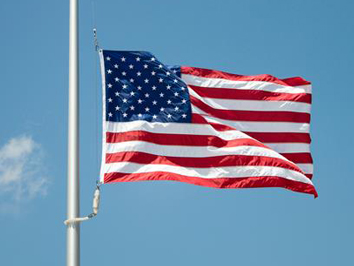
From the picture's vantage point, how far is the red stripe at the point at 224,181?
15.3m

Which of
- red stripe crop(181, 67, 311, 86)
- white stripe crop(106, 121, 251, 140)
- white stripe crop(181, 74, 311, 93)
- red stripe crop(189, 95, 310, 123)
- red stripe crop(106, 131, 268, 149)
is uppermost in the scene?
red stripe crop(181, 67, 311, 86)

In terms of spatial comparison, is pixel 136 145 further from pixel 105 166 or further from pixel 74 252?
pixel 74 252

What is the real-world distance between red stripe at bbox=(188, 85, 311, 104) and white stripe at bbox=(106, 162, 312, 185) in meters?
2.42

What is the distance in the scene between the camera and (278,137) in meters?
18.1

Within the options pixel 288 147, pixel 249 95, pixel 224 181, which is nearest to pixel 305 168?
pixel 288 147

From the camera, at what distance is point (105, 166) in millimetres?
15234

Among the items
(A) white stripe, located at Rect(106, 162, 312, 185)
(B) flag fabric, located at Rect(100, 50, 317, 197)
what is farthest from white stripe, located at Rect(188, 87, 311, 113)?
(A) white stripe, located at Rect(106, 162, 312, 185)

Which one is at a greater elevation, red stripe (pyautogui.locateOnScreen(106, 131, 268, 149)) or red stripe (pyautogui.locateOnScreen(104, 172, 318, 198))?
red stripe (pyautogui.locateOnScreen(106, 131, 268, 149))

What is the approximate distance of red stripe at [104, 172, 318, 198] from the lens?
1532cm

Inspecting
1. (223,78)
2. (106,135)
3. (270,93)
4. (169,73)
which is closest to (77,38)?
(106,135)

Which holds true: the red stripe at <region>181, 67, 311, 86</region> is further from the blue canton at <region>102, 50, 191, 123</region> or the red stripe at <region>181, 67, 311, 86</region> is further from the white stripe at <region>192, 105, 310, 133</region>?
the white stripe at <region>192, 105, 310, 133</region>

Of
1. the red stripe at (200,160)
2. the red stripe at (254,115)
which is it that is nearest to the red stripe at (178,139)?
the red stripe at (200,160)

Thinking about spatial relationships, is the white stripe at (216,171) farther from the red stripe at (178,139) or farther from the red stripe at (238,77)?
the red stripe at (238,77)

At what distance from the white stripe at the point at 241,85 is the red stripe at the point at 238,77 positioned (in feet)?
0.33
